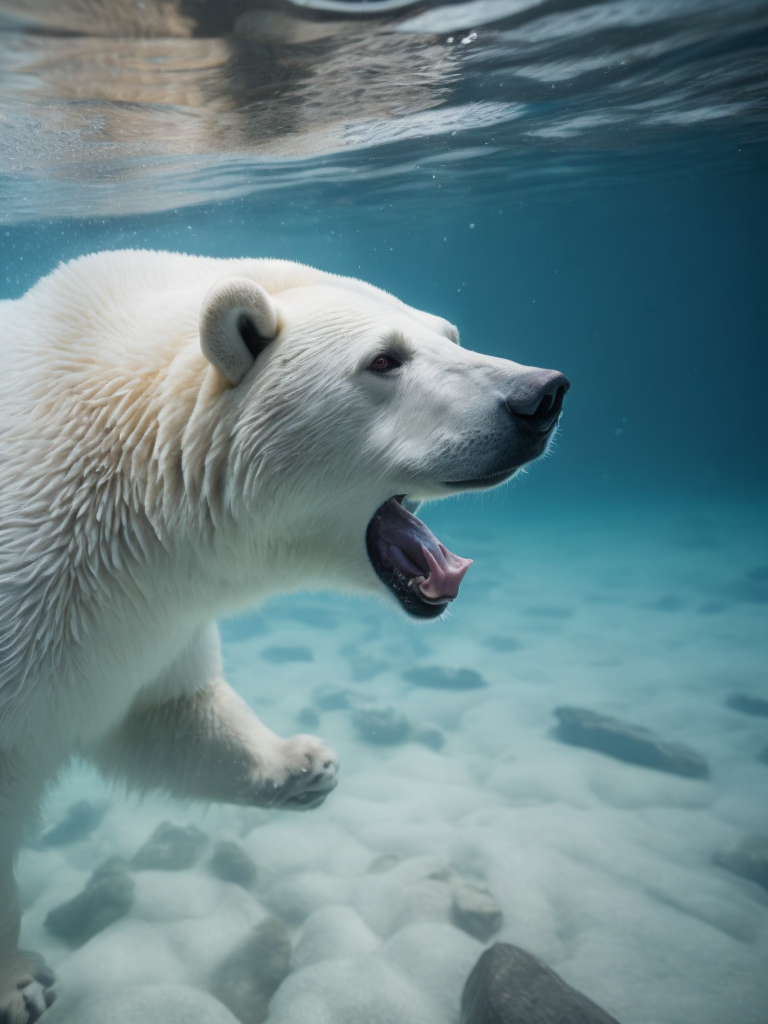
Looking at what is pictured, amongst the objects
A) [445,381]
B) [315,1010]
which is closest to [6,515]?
[445,381]

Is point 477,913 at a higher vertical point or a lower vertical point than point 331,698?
higher

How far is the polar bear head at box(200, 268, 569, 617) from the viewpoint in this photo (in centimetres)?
187

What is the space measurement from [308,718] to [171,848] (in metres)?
2.69

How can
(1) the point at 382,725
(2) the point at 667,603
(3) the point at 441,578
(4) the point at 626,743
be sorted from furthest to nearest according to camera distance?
(2) the point at 667,603 → (1) the point at 382,725 → (4) the point at 626,743 → (3) the point at 441,578

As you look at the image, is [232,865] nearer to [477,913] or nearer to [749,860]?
[477,913]

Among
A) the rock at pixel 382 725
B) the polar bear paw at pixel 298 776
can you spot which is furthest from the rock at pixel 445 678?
the polar bear paw at pixel 298 776

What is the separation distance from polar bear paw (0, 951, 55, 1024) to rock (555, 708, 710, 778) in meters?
4.88

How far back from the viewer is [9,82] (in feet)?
21.2

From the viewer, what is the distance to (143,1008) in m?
2.97

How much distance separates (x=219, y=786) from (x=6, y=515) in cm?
143

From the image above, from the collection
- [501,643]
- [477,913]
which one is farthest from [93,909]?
[501,643]

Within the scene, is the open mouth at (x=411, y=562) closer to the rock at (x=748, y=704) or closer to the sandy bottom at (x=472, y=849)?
the sandy bottom at (x=472, y=849)

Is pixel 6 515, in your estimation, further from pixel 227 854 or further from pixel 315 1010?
pixel 227 854

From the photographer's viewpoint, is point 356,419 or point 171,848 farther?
point 171,848
